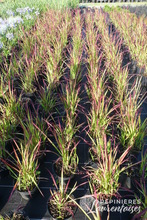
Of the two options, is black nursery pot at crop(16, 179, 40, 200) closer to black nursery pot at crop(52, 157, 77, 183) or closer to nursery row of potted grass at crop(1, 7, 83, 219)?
nursery row of potted grass at crop(1, 7, 83, 219)

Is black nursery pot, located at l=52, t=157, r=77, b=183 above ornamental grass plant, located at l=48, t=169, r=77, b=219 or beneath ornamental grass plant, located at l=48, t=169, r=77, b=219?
above

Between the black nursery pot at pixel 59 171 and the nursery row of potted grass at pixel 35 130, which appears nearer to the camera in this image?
the nursery row of potted grass at pixel 35 130

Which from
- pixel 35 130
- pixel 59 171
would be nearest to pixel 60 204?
pixel 59 171

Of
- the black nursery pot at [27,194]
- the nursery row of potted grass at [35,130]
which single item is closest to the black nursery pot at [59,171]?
the nursery row of potted grass at [35,130]

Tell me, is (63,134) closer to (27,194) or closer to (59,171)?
(59,171)

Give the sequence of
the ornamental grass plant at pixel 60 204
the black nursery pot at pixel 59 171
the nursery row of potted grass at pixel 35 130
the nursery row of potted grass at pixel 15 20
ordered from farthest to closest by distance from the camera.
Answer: the nursery row of potted grass at pixel 15 20, the black nursery pot at pixel 59 171, the nursery row of potted grass at pixel 35 130, the ornamental grass plant at pixel 60 204

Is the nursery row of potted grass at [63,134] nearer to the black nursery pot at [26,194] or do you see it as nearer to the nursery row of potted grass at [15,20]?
the black nursery pot at [26,194]

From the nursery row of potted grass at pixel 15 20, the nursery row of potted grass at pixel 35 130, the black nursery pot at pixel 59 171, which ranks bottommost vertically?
the black nursery pot at pixel 59 171

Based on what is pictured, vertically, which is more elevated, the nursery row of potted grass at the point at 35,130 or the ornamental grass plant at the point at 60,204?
the nursery row of potted grass at the point at 35,130

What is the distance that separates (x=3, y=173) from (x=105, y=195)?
1.15 metres

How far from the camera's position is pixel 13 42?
427 centimetres

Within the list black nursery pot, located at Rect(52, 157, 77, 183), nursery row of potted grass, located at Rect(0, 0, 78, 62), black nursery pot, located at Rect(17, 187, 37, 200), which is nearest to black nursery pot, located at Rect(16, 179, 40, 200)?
black nursery pot, located at Rect(17, 187, 37, 200)

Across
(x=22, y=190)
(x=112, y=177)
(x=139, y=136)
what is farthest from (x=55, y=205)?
(x=139, y=136)

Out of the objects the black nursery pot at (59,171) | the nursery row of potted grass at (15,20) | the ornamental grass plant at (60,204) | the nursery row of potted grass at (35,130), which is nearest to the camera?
the ornamental grass plant at (60,204)
